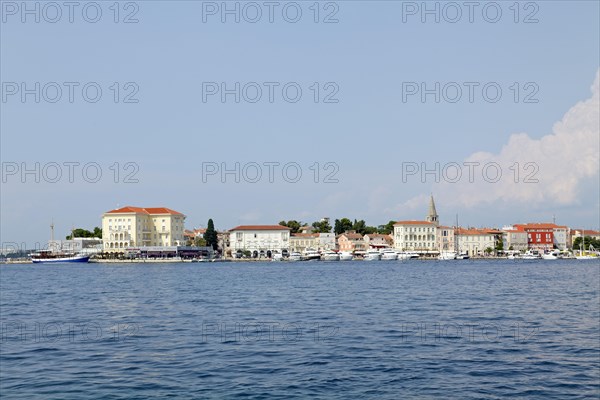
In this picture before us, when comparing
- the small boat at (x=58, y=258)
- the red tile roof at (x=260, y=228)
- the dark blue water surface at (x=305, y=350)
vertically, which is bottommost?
the small boat at (x=58, y=258)

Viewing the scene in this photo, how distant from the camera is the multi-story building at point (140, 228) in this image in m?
156

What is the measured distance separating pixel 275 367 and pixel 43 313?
1942 centimetres

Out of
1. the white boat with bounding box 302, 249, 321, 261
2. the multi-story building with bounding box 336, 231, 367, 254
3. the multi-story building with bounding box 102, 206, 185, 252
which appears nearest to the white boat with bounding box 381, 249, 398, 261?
A: the multi-story building with bounding box 336, 231, 367, 254

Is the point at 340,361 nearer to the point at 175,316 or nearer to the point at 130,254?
the point at 175,316

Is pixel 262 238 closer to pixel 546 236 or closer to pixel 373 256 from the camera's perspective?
pixel 373 256

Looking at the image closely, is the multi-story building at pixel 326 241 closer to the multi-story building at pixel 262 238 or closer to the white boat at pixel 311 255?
the multi-story building at pixel 262 238

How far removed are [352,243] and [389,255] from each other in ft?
55.3

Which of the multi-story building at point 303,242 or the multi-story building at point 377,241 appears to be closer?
the multi-story building at point 377,241

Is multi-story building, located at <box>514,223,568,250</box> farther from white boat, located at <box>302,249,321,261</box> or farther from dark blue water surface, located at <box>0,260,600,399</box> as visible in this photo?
dark blue water surface, located at <box>0,260,600,399</box>

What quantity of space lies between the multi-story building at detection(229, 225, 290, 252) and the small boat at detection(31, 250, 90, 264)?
125 feet

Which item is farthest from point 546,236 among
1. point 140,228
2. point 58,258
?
point 58,258

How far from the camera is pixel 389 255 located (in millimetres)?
153500

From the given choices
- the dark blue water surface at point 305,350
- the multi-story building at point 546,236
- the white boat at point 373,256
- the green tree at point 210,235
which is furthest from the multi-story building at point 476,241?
the dark blue water surface at point 305,350

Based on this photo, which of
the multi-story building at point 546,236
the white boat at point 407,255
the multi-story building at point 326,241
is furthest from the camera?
the multi-story building at point 546,236
